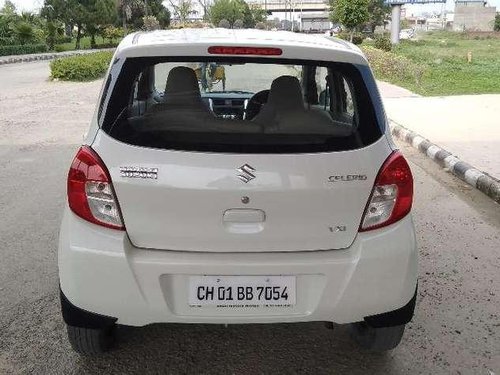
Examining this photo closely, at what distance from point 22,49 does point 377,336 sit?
38.6 meters

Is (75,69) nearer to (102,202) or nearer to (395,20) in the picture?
(102,202)

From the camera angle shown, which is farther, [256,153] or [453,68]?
[453,68]

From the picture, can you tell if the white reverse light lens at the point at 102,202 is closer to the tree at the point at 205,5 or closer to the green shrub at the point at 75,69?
the green shrub at the point at 75,69

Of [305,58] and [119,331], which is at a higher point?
[305,58]

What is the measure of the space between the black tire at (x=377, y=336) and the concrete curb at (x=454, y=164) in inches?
134

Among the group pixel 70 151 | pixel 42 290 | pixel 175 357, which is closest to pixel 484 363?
pixel 175 357

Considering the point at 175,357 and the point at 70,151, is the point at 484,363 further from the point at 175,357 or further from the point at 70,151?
the point at 70,151

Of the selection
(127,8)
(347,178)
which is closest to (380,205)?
(347,178)

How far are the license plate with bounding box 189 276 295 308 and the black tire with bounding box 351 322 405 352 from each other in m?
0.61

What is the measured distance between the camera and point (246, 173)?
2176mm

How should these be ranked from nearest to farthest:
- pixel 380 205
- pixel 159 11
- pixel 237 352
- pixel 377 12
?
pixel 380 205
pixel 237 352
pixel 377 12
pixel 159 11

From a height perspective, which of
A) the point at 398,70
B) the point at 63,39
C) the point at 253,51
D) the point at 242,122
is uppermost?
the point at 253,51

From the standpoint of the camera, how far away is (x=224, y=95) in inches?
211

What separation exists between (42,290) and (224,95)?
2615mm
